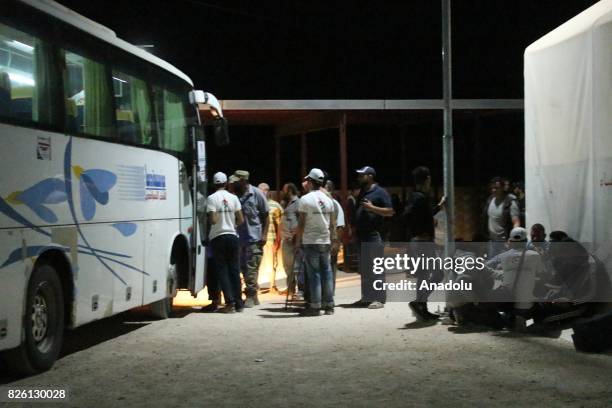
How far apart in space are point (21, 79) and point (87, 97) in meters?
1.43

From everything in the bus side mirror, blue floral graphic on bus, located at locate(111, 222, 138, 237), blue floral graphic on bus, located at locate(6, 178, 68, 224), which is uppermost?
the bus side mirror

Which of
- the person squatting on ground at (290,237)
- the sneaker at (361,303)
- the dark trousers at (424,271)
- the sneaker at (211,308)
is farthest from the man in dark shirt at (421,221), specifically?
the sneaker at (211,308)

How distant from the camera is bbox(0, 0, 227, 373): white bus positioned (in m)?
7.36

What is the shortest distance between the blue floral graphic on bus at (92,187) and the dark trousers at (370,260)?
14.2 ft

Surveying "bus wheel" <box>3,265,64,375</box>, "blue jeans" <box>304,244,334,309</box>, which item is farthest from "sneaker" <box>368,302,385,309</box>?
"bus wheel" <box>3,265,64,375</box>

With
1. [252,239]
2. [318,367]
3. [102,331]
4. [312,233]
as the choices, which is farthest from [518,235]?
[102,331]

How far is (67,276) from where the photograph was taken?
849 cm

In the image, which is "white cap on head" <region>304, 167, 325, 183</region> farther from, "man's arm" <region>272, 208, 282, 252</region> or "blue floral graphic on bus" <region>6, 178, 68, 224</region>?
"blue floral graphic on bus" <region>6, 178, 68, 224</region>

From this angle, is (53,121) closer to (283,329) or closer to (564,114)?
(283,329)

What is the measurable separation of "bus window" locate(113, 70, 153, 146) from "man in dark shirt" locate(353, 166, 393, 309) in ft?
10.9

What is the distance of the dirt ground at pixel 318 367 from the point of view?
6.77 m

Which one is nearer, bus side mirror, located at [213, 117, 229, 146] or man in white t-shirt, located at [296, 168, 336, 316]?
man in white t-shirt, located at [296, 168, 336, 316]

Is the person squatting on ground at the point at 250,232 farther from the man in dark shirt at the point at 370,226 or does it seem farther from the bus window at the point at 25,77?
the bus window at the point at 25,77

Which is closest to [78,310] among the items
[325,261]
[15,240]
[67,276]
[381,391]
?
[67,276]
